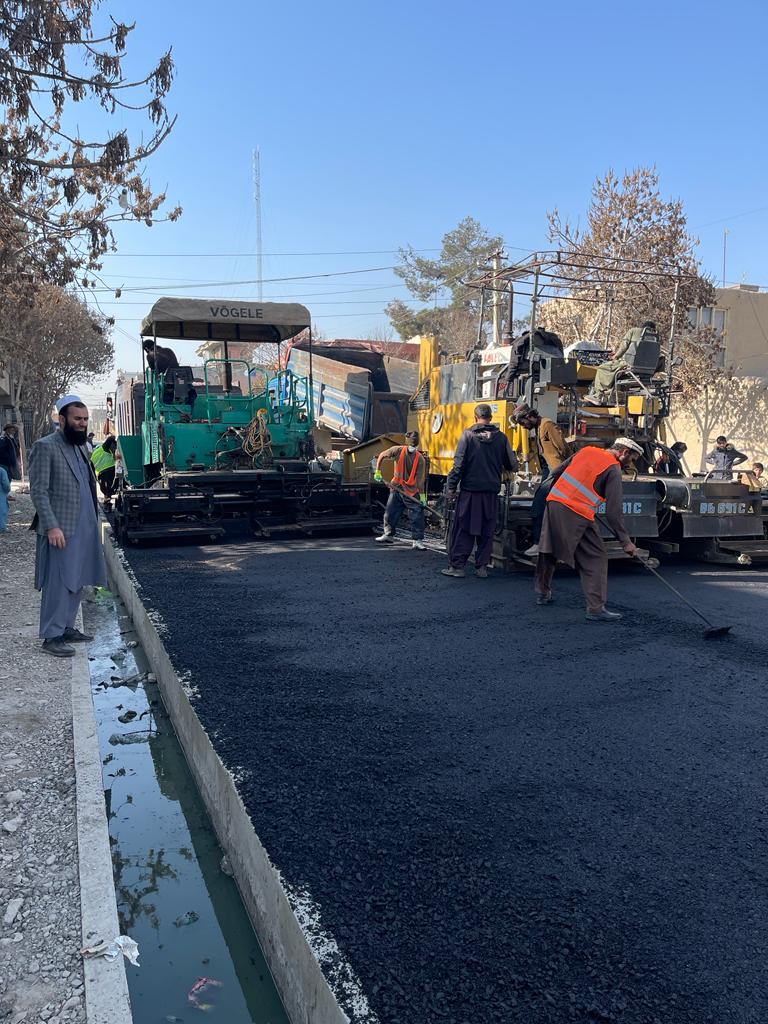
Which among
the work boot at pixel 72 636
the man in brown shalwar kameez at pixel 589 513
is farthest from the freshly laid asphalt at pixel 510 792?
the work boot at pixel 72 636

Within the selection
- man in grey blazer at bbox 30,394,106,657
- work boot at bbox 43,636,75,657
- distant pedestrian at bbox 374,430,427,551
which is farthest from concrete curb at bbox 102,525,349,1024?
distant pedestrian at bbox 374,430,427,551

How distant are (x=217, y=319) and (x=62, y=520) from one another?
21.3ft

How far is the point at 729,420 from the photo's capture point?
60.1 feet

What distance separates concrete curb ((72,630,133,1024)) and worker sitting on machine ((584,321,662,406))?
6.75 m

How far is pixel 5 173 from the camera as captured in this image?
11367 mm

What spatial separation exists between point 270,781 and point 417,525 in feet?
22.2

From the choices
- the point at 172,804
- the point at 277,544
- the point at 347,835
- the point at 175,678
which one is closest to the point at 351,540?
the point at 277,544

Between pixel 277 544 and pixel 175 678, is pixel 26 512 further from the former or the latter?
pixel 175 678

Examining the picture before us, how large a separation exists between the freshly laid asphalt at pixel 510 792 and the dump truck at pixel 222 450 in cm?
403

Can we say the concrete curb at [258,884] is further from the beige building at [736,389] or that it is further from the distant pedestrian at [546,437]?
the beige building at [736,389]

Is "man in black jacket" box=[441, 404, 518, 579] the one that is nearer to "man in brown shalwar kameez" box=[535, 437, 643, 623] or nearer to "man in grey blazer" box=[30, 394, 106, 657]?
"man in brown shalwar kameez" box=[535, 437, 643, 623]

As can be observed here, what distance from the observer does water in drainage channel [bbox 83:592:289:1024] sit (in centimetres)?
275

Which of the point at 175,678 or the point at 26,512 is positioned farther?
the point at 26,512

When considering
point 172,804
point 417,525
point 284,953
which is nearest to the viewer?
point 284,953
